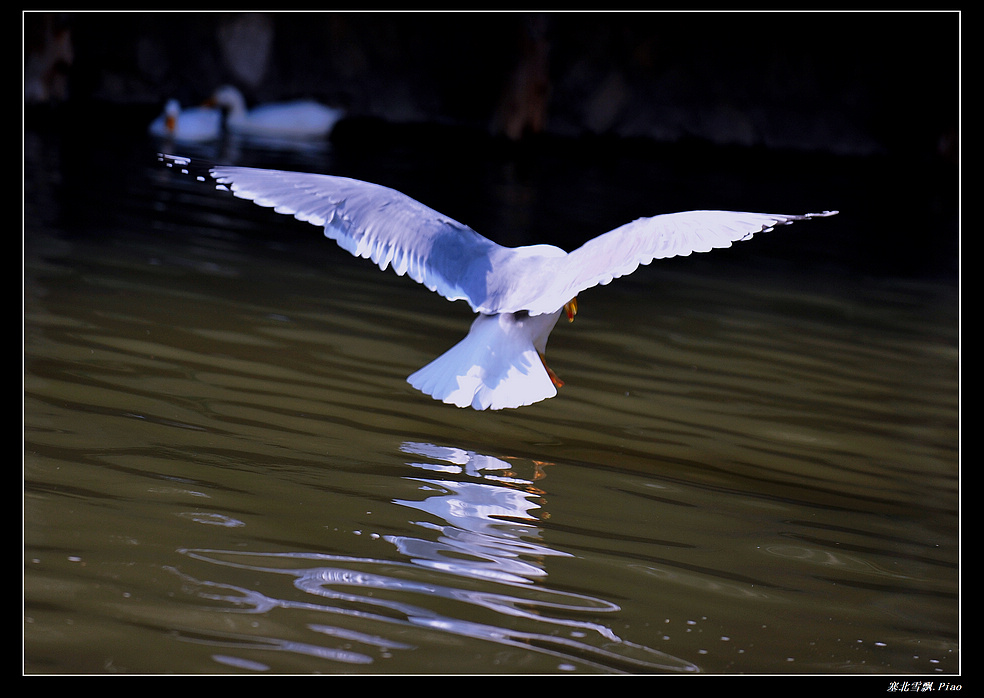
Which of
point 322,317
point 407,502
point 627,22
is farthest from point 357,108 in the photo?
point 407,502

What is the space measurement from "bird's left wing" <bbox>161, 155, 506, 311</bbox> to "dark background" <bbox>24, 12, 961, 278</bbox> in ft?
31.6

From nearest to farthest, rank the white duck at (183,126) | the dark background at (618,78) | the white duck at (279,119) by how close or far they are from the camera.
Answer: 1. the white duck at (183,126)
2. the white duck at (279,119)
3. the dark background at (618,78)

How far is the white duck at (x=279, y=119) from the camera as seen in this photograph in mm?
12531

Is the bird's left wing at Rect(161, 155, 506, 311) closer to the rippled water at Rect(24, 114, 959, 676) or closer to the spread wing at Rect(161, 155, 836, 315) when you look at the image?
the spread wing at Rect(161, 155, 836, 315)

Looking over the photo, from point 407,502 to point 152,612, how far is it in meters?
0.85

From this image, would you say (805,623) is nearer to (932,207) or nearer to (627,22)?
(932,207)

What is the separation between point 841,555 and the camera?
9.25 ft

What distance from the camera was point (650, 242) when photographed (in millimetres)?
3119

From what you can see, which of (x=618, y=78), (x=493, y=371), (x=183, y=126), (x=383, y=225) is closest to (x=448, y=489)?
(x=493, y=371)

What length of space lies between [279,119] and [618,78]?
523 centimetres

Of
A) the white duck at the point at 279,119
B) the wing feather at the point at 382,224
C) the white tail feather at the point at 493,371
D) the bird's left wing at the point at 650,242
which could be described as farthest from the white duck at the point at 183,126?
the bird's left wing at the point at 650,242

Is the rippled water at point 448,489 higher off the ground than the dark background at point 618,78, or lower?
lower

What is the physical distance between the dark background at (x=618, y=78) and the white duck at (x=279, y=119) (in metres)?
0.49

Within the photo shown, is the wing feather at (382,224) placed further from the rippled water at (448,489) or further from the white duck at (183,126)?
the white duck at (183,126)
